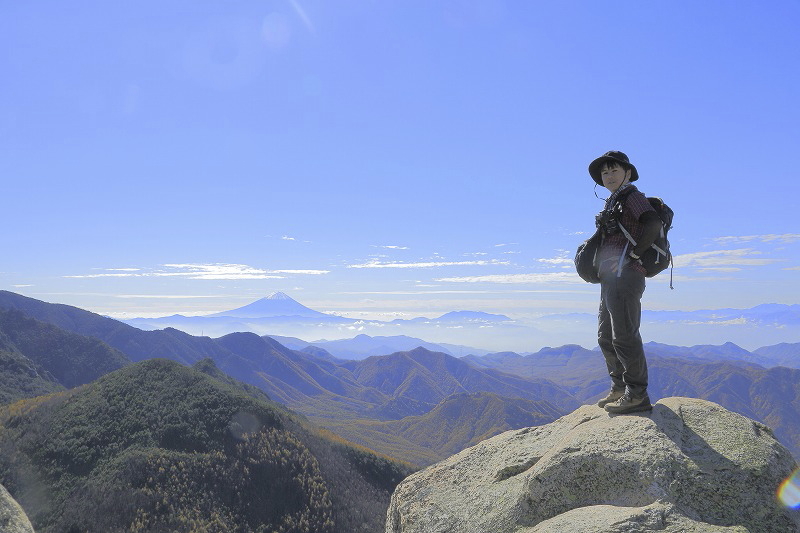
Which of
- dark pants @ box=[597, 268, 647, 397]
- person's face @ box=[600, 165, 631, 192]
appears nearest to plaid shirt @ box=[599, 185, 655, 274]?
dark pants @ box=[597, 268, 647, 397]

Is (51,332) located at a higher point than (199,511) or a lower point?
higher

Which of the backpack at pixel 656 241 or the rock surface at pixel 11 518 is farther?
the rock surface at pixel 11 518

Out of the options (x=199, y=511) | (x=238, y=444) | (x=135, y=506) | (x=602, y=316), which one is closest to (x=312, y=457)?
(x=238, y=444)

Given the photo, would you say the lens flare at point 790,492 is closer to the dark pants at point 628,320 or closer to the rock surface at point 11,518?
the dark pants at point 628,320

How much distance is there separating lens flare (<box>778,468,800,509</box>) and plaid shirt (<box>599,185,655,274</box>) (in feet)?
10.3

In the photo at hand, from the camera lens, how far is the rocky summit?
5.98 metres

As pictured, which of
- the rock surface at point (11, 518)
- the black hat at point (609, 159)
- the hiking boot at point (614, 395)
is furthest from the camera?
the rock surface at point (11, 518)

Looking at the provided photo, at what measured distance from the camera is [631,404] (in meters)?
7.85

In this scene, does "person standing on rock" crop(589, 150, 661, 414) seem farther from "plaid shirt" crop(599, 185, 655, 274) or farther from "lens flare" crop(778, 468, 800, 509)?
"lens flare" crop(778, 468, 800, 509)

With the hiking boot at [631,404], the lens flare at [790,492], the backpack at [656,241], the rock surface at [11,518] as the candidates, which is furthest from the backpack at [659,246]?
the rock surface at [11,518]

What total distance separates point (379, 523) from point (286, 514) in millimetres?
12977

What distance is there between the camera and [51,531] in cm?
5359

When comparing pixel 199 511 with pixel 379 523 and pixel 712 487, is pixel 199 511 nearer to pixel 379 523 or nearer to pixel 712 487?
pixel 379 523

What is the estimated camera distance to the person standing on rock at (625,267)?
7.66m
